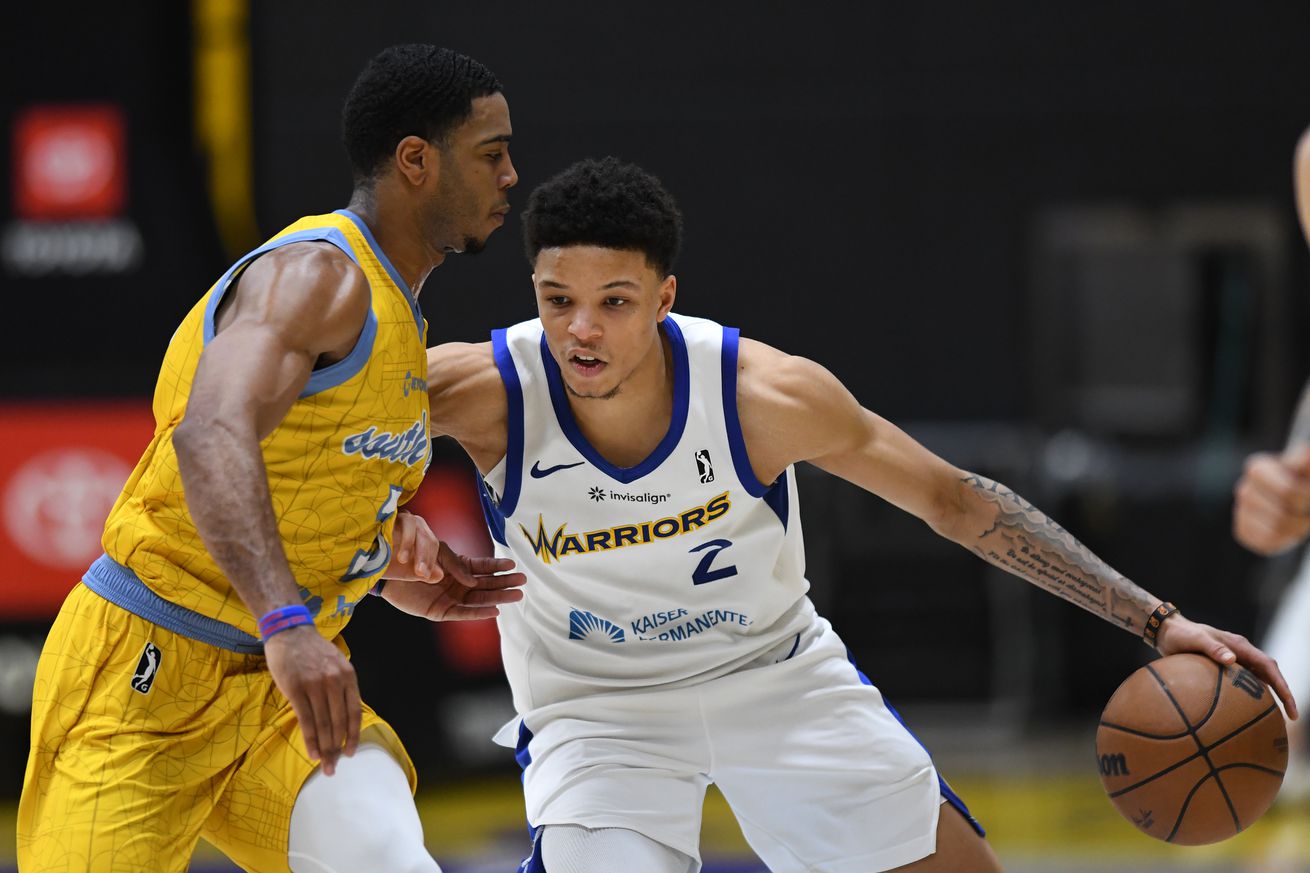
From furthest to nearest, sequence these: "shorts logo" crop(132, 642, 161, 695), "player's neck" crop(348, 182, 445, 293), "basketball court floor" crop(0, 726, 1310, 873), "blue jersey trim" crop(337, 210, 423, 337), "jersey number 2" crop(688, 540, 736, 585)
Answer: "basketball court floor" crop(0, 726, 1310, 873), "jersey number 2" crop(688, 540, 736, 585), "player's neck" crop(348, 182, 445, 293), "blue jersey trim" crop(337, 210, 423, 337), "shorts logo" crop(132, 642, 161, 695)

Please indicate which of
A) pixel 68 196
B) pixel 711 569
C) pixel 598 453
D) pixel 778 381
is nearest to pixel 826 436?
pixel 778 381

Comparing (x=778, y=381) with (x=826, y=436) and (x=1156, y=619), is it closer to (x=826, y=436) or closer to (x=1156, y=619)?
(x=826, y=436)

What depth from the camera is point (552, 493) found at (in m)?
4.12

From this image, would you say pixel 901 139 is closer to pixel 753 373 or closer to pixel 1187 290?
pixel 1187 290

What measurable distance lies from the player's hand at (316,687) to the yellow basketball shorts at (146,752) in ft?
1.62

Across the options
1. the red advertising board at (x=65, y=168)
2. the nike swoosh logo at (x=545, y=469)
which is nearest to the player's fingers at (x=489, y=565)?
the nike swoosh logo at (x=545, y=469)

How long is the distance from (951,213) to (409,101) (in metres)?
8.20

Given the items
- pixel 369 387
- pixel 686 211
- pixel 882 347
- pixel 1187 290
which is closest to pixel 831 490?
pixel 882 347

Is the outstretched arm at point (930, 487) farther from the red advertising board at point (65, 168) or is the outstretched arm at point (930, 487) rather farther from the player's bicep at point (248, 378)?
the red advertising board at point (65, 168)

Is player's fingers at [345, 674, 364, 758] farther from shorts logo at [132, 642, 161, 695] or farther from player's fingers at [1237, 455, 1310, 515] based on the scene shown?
player's fingers at [1237, 455, 1310, 515]

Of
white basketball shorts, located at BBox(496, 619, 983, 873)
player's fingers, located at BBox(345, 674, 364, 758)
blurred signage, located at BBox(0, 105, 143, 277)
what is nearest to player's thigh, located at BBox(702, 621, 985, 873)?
white basketball shorts, located at BBox(496, 619, 983, 873)

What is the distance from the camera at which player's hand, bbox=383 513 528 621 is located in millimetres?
4066

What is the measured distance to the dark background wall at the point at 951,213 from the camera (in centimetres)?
1113

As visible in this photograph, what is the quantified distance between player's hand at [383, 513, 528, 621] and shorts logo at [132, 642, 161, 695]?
0.70 metres
